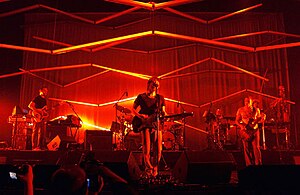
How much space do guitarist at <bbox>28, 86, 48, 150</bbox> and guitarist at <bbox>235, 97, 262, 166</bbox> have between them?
21.7 feet

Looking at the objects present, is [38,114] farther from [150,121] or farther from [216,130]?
[216,130]

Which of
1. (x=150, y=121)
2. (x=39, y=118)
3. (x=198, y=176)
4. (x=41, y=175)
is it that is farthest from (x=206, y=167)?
(x=39, y=118)

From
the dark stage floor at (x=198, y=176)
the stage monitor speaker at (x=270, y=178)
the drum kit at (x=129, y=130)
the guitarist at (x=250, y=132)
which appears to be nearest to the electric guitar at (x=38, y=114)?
the drum kit at (x=129, y=130)

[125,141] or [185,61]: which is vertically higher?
[185,61]

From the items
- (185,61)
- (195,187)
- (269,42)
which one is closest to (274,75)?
(269,42)

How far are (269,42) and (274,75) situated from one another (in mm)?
1511

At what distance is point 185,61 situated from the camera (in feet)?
44.2

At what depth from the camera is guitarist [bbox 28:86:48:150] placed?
33.3 feet

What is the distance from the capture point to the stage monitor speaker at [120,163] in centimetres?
429

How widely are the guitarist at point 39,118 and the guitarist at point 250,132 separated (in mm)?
6611

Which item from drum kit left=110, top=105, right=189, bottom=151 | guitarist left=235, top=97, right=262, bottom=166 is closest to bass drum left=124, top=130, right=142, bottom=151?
drum kit left=110, top=105, right=189, bottom=151

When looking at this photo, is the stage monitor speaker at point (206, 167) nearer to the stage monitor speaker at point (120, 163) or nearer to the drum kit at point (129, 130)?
the stage monitor speaker at point (120, 163)

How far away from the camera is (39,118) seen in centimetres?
1022

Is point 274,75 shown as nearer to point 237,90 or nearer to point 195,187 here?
point 237,90
